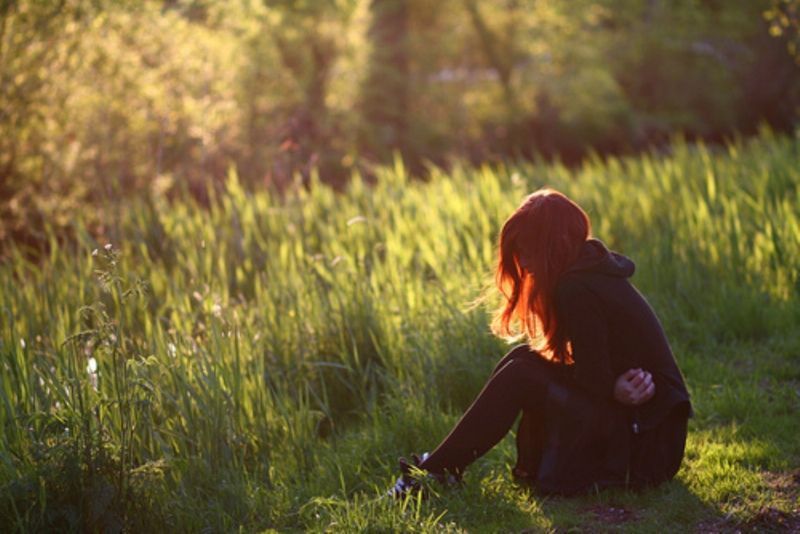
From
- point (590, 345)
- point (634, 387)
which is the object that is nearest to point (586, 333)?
point (590, 345)

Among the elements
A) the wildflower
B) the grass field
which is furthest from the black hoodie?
the wildflower

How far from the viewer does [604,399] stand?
3928 millimetres

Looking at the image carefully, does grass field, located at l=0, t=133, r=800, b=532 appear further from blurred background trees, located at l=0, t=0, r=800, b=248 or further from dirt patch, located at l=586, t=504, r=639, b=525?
blurred background trees, located at l=0, t=0, r=800, b=248

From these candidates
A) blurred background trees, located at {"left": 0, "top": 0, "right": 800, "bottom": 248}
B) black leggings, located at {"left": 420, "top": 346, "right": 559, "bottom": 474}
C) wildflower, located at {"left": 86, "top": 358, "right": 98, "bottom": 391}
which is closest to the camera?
black leggings, located at {"left": 420, "top": 346, "right": 559, "bottom": 474}

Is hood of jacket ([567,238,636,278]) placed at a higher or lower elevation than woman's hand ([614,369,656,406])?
higher

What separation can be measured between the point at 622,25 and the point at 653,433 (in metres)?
21.6

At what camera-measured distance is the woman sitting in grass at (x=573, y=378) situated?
3.86 metres

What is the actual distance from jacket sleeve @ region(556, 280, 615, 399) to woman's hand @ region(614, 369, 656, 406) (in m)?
0.06

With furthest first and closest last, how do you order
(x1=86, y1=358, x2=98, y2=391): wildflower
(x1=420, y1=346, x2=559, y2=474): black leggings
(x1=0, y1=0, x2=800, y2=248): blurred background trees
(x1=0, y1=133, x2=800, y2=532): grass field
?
1. (x1=0, y1=0, x2=800, y2=248): blurred background trees
2. (x1=86, y1=358, x2=98, y2=391): wildflower
3. (x1=420, y1=346, x2=559, y2=474): black leggings
4. (x1=0, y1=133, x2=800, y2=532): grass field

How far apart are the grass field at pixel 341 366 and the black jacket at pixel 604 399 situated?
0.12m

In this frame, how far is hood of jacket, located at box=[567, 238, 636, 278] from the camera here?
12.7ft

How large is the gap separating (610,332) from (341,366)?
1630mm

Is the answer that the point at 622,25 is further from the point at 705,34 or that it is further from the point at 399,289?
the point at 399,289

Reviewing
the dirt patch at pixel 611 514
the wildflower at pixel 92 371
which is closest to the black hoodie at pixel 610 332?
the dirt patch at pixel 611 514
